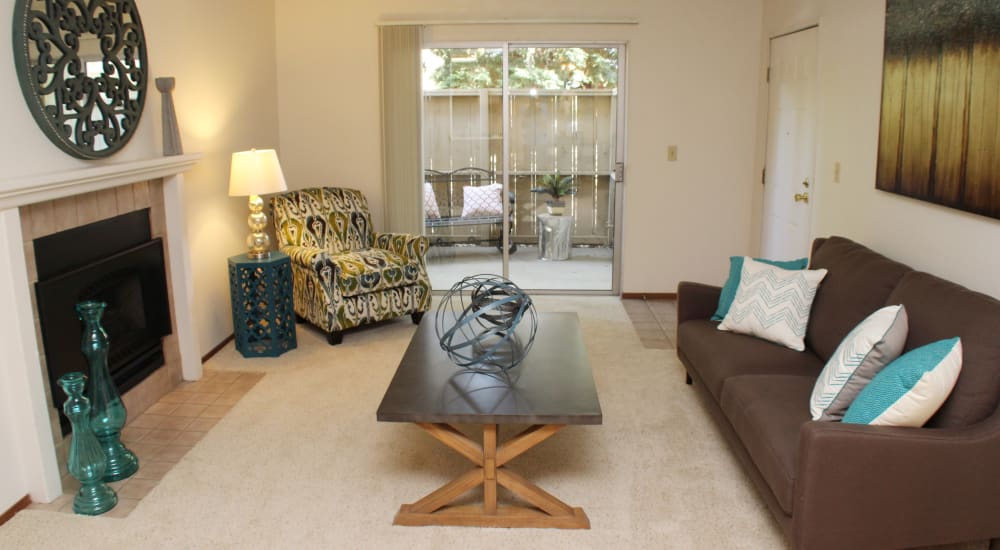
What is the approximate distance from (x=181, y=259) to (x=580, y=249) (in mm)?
3069

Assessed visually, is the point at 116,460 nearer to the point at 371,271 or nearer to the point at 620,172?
the point at 371,271

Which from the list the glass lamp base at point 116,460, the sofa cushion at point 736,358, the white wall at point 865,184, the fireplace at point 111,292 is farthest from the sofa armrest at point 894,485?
the fireplace at point 111,292

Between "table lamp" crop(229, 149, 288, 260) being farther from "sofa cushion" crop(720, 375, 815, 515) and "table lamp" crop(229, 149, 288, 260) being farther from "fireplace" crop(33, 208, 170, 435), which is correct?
"sofa cushion" crop(720, 375, 815, 515)

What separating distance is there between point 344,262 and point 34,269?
6.89 feet

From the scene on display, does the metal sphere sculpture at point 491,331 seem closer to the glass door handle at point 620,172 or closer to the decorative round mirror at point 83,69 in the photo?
the decorative round mirror at point 83,69

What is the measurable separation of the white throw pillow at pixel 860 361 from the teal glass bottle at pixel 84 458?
2481 mm

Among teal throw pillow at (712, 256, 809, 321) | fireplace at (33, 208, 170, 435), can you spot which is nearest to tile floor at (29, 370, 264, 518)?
fireplace at (33, 208, 170, 435)

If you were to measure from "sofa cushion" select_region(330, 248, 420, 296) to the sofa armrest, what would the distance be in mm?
3104

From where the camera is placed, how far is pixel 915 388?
2363mm

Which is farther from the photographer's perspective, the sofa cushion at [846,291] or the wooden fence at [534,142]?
the wooden fence at [534,142]

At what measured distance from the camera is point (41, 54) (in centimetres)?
303

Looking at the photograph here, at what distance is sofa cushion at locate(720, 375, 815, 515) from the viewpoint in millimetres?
2557

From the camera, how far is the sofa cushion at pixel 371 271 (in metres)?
4.94

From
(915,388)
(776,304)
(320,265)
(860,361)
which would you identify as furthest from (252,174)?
(915,388)
